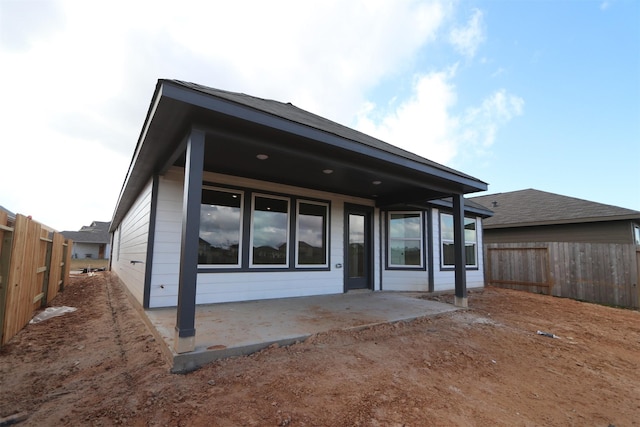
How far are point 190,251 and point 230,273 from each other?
8.31 ft

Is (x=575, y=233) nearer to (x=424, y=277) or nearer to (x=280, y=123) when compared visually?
Result: (x=424, y=277)

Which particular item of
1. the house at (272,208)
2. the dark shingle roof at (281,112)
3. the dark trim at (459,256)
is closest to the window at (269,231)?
the house at (272,208)

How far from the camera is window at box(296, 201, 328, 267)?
621 cm

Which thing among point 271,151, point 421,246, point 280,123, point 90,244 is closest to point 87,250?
point 90,244

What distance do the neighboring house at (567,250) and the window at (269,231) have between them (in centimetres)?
782

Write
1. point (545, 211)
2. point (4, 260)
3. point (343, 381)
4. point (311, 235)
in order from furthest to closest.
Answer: point (545, 211)
point (311, 235)
point (4, 260)
point (343, 381)

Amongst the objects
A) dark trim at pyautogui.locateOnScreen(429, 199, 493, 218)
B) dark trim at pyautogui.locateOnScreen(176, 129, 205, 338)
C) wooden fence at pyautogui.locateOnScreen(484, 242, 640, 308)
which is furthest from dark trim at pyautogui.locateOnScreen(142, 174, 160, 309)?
wooden fence at pyautogui.locateOnScreen(484, 242, 640, 308)

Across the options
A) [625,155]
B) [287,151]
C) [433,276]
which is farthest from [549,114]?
[287,151]

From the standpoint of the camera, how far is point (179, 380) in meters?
2.37

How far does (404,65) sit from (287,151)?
8256mm

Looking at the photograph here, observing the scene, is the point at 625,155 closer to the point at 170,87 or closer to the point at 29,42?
the point at 170,87

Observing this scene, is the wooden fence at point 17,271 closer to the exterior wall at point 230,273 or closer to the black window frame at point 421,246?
the exterior wall at point 230,273

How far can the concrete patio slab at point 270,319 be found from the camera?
2.81 m

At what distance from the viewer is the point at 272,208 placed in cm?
590
